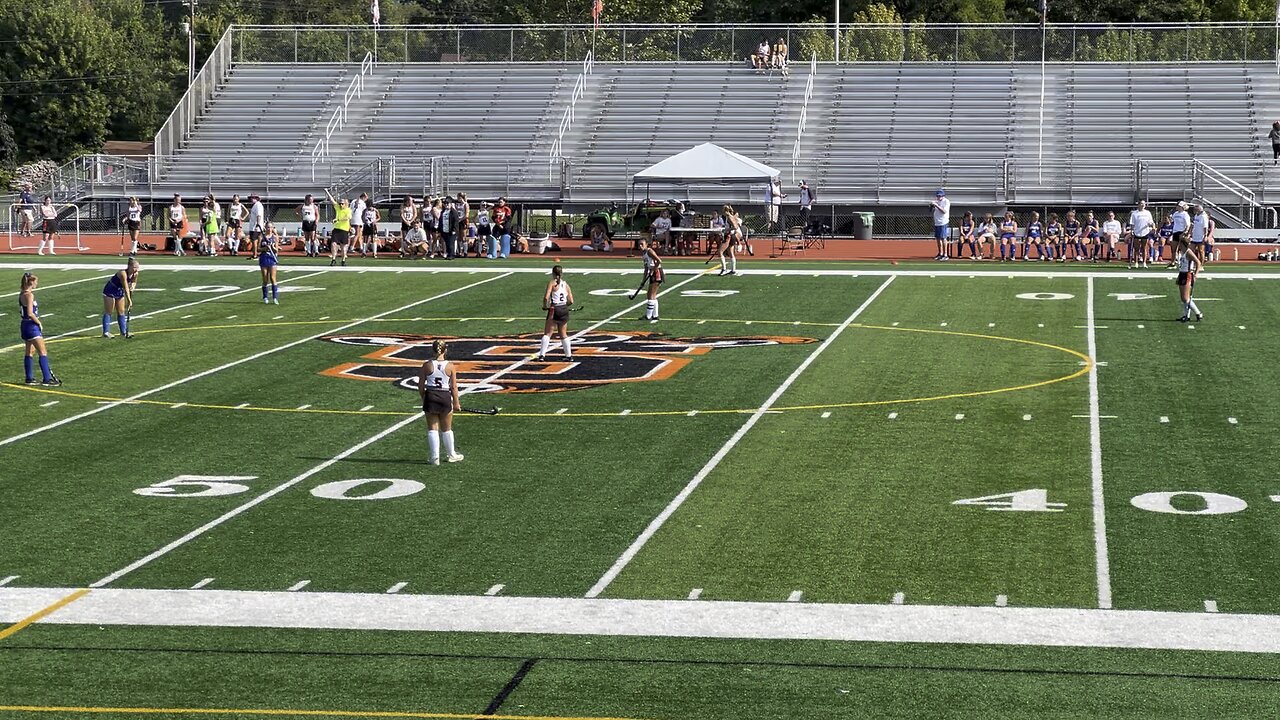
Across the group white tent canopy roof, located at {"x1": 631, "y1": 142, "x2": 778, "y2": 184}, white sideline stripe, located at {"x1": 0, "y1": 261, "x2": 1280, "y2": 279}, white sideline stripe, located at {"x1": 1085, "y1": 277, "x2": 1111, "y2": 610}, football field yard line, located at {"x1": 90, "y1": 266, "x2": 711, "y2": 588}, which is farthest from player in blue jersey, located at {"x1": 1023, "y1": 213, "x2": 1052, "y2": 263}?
football field yard line, located at {"x1": 90, "y1": 266, "x2": 711, "y2": 588}

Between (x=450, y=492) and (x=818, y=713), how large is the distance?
8.29 metres

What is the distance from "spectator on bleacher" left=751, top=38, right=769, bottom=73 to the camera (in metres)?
69.1

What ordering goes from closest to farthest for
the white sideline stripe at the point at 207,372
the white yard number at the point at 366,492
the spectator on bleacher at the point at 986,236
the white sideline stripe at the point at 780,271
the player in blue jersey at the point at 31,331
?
the white yard number at the point at 366,492
the white sideline stripe at the point at 207,372
the player in blue jersey at the point at 31,331
the white sideline stripe at the point at 780,271
the spectator on bleacher at the point at 986,236

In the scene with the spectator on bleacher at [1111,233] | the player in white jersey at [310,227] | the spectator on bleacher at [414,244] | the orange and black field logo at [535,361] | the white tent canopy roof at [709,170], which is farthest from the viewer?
the white tent canopy roof at [709,170]

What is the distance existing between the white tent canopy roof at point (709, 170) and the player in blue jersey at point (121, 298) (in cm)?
1992

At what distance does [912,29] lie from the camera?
226 ft

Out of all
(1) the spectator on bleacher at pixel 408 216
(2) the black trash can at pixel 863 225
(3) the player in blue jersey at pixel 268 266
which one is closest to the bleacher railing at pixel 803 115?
(2) the black trash can at pixel 863 225

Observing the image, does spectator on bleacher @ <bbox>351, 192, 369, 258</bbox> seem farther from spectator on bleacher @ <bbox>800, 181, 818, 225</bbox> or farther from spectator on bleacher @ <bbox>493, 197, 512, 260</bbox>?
spectator on bleacher @ <bbox>800, 181, 818, 225</bbox>

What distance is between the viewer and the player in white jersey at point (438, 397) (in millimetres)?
20859

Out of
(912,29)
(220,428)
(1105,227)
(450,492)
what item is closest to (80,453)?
(220,428)

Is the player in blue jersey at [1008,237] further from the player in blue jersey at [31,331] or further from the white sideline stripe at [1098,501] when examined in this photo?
the player in blue jersey at [31,331]

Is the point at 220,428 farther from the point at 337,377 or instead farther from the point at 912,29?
the point at 912,29

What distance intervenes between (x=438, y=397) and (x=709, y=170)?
3076 centimetres

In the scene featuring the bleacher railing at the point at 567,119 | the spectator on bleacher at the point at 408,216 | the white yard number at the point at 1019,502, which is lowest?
the white yard number at the point at 1019,502
